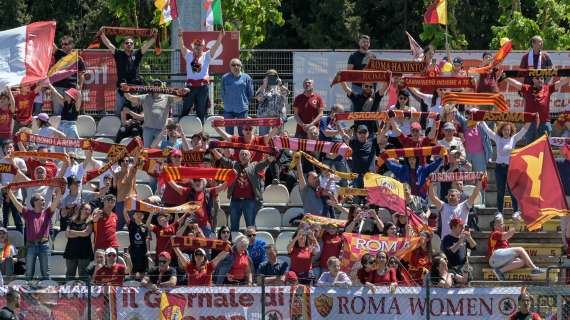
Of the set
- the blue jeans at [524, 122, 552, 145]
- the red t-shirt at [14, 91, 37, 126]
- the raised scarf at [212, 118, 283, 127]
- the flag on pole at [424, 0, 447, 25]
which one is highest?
the flag on pole at [424, 0, 447, 25]

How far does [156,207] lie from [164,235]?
0.48 m

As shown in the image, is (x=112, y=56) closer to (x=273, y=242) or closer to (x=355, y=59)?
(x=355, y=59)

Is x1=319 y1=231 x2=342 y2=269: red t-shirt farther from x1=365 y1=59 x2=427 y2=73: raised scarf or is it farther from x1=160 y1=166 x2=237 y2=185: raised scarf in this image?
x1=365 y1=59 x2=427 y2=73: raised scarf

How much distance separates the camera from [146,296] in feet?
77.5

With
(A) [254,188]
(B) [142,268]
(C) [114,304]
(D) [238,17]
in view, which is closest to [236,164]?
(A) [254,188]

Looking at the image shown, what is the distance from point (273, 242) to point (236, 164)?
144cm

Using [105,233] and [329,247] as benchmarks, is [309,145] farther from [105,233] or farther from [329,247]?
[105,233]

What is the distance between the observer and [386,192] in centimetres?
2573

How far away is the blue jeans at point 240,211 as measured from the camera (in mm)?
27109

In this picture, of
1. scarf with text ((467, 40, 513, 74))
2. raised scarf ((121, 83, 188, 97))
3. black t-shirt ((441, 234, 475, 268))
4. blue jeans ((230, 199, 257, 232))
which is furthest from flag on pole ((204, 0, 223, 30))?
black t-shirt ((441, 234, 475, 268))

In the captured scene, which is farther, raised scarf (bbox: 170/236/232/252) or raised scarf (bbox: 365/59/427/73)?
raised scarf (bbox: 365/59/427/73)

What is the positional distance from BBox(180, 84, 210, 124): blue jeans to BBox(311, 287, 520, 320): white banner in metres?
7.53

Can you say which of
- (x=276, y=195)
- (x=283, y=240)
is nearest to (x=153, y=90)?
(x=276, y=195)

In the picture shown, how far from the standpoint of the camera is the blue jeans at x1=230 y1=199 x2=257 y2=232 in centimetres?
2711
